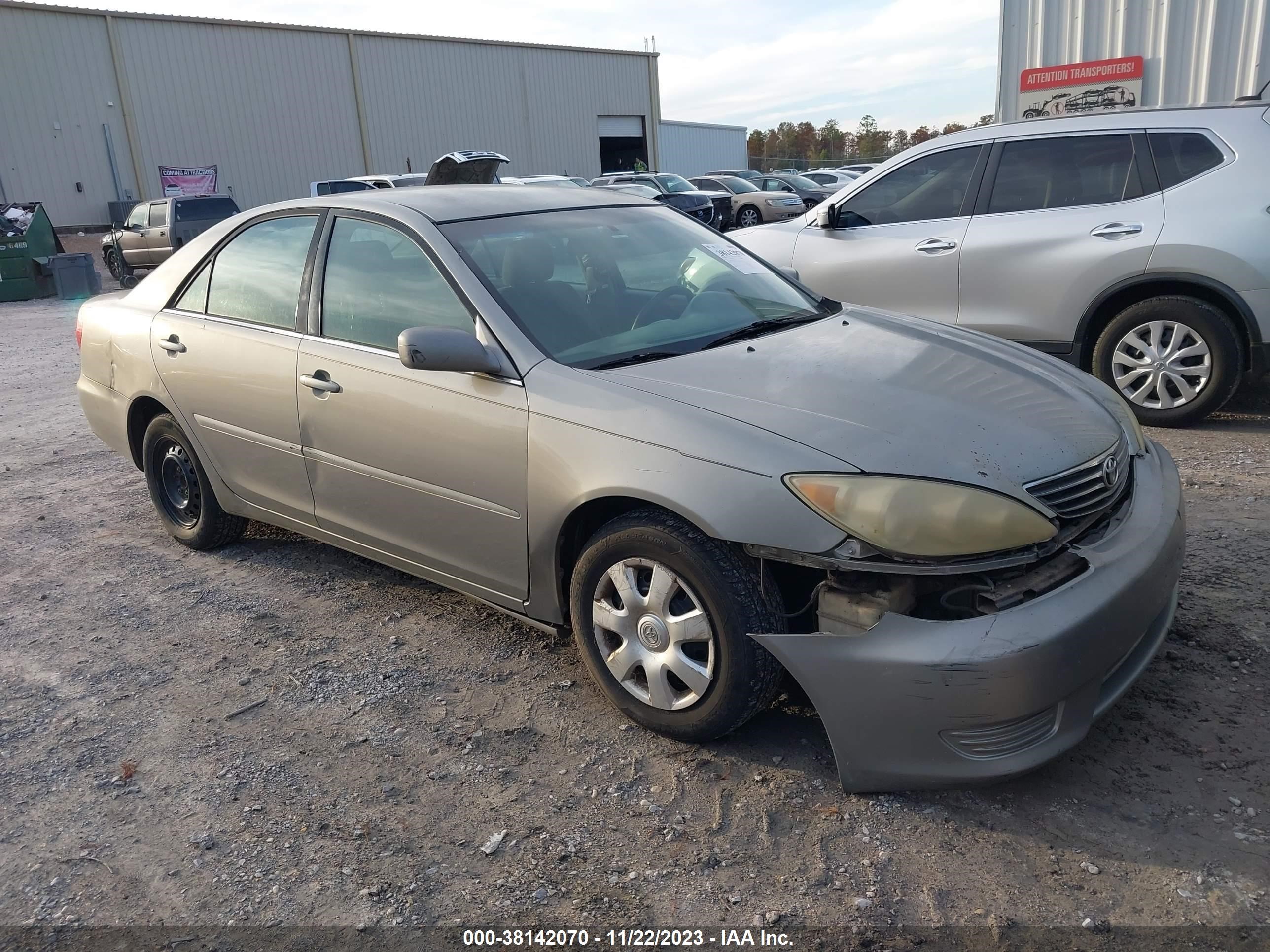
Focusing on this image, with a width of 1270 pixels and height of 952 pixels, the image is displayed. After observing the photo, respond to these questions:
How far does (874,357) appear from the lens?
3207 millimetres

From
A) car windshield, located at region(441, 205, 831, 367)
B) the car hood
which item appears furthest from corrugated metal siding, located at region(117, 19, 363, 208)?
the car hood

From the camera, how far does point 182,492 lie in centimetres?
477

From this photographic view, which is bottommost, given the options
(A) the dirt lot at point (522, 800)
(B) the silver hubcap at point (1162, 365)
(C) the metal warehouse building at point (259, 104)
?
(A) the dirt lot at point (522, 800)

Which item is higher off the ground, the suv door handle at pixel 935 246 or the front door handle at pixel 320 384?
the suv door handle at pixel 935 246

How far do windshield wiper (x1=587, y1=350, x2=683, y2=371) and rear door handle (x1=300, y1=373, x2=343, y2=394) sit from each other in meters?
1.08

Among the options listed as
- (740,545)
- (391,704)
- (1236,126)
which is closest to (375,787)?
(391,704)

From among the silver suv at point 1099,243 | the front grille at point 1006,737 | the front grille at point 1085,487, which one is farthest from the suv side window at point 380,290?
the silver suv at point 1099,243

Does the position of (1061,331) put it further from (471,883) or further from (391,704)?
(471,883)

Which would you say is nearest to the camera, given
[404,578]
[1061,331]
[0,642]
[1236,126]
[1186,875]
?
[1186,875]

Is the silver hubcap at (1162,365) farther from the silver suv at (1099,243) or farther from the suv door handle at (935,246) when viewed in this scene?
the suv door handle at (935,246)

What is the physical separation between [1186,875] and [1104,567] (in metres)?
0.75

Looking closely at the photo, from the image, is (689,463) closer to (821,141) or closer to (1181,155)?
(1181,155)

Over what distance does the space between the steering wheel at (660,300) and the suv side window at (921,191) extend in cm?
318

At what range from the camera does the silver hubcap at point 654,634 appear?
2760 mm
